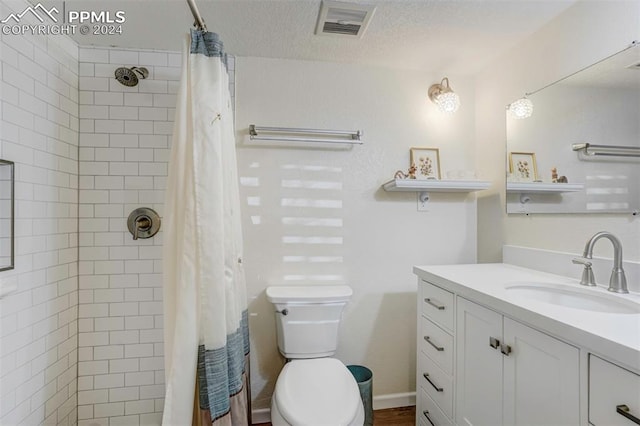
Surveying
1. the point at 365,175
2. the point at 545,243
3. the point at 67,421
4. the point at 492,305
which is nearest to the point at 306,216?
the point at 365,175

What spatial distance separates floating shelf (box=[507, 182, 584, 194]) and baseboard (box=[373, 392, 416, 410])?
1469 mm

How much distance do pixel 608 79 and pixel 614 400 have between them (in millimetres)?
1282

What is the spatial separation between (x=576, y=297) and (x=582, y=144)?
705 mm

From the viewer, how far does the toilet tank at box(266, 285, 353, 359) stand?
1.74 meters

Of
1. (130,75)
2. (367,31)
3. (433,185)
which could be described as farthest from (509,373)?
(130,75)

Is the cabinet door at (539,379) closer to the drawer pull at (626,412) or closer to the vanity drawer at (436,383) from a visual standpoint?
the drawer pull at (626,412)

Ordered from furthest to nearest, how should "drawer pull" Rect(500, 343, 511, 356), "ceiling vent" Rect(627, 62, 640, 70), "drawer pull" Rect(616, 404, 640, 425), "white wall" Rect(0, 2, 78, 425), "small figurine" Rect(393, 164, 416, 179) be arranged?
"small figurine" Rect(393, 164, 416, 179)
"white wall" Rect(0, 2, 78, 425)
"ceiling vent" Rect(627, 62, 640, 70)
"drawer pull" Rect(500, 343, 511, 356)
"drawer pull" Rect(616, 404, 640, 425)

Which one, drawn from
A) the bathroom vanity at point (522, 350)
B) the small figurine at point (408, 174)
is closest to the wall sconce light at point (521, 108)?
the small figurine at point (408, 174)

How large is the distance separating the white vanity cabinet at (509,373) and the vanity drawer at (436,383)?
7 centimetres

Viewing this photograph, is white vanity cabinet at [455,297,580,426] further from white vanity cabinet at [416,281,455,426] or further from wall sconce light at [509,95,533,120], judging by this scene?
wall sconce light at [509,95,533,120]

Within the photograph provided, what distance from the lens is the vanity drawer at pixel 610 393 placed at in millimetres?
715

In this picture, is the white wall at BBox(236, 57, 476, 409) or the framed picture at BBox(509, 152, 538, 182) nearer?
the framed picture at BBox(509, 152, 538, 182)

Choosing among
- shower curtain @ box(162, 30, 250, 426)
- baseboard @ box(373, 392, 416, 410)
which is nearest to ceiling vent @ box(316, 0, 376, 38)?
shower curtain @ box(162, 30, 250, 426)

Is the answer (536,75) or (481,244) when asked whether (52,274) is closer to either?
(481,244)
